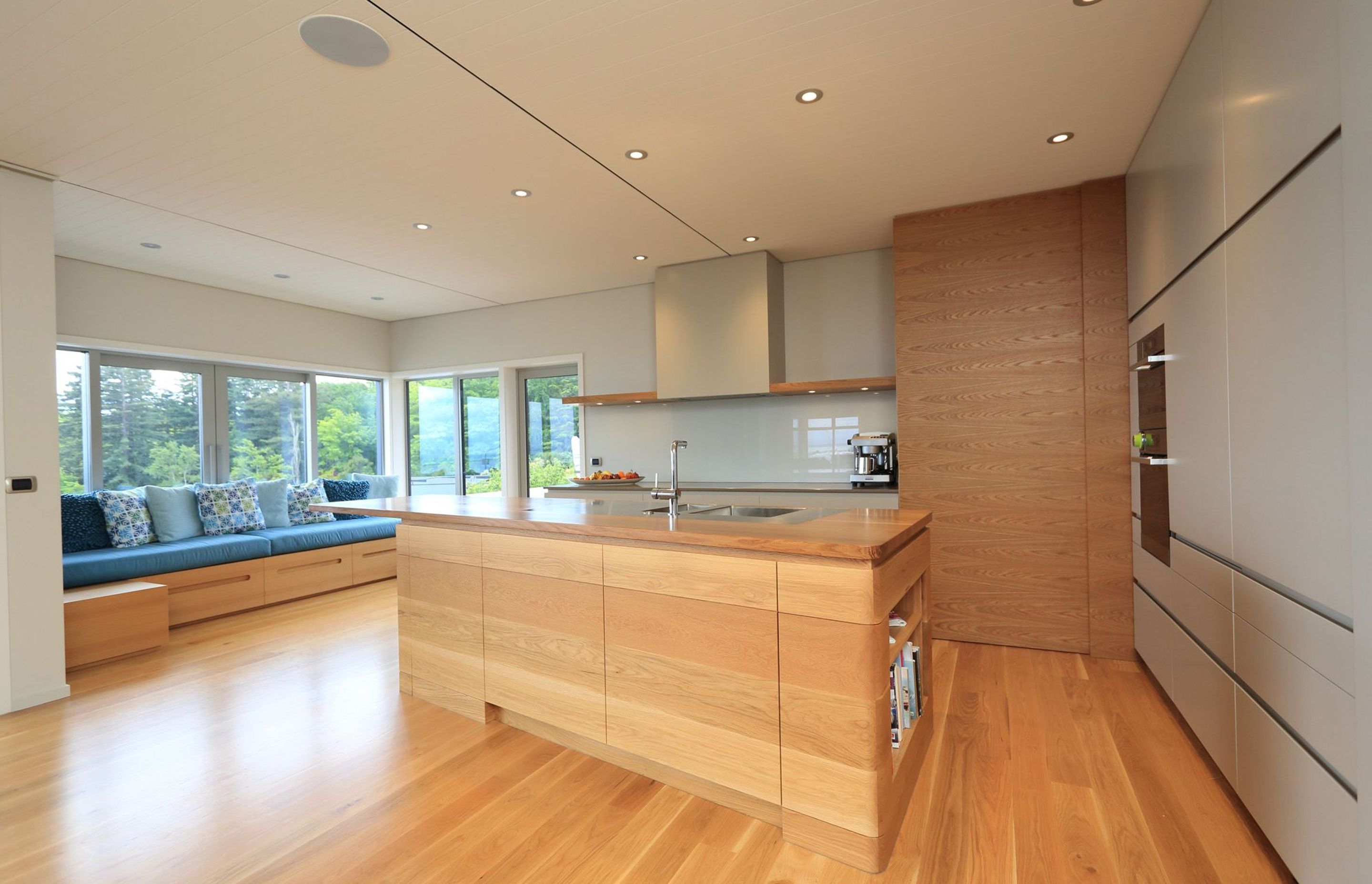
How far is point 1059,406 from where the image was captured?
353cm

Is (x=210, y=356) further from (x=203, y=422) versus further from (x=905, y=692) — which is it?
(x=905, y=692)

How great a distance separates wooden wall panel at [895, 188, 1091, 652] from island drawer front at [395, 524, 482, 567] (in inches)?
98.9

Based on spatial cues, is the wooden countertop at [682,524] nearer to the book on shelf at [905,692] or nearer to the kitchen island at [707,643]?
the kitchen island at [707,643]

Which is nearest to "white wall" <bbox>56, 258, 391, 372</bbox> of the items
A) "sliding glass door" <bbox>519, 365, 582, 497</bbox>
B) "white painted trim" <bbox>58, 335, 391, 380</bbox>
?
"white painted trim" <bbox>58, 335, 391, 380</bbox>

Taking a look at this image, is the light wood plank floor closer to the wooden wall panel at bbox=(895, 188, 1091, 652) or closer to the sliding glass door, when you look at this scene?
the wooden wall panel at bbox=(895, 188, 1091, 652)

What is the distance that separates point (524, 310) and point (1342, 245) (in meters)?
5.67

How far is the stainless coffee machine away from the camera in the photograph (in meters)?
4.24

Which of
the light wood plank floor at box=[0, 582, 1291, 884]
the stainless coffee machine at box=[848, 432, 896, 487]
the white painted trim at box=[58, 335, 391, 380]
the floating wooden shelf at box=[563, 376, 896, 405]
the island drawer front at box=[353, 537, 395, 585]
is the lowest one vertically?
the light wood plank floor at box=[0, 582, 1291, 884]

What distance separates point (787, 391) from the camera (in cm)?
456

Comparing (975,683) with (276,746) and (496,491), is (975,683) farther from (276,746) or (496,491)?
(496,491)

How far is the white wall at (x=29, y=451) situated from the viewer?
2938 millimetres

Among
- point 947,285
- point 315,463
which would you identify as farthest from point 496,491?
point 947,285

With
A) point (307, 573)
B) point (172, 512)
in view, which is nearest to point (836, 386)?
point (307, 573)

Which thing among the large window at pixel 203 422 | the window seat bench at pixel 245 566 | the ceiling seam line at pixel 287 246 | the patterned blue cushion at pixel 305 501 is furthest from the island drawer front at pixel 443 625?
the patterned blue cushion at pixel 305 501
